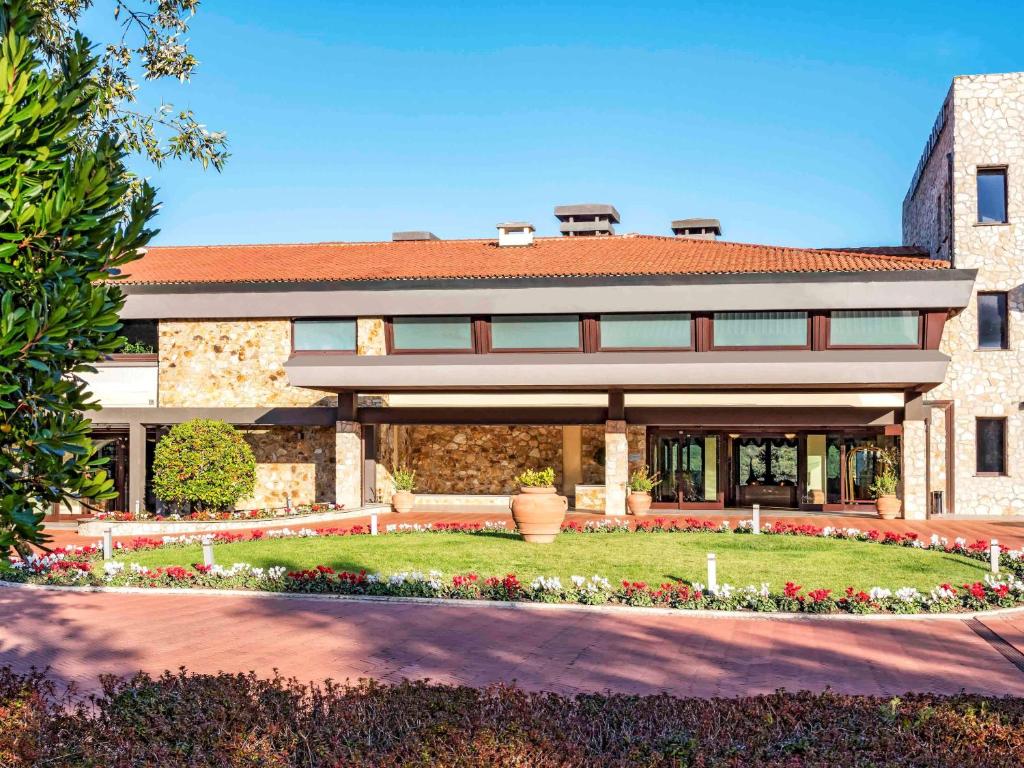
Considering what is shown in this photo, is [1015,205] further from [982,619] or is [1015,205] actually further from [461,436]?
[982,619]

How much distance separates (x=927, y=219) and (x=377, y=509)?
67.5 ft

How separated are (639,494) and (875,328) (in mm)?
7620

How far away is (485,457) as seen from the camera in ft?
111

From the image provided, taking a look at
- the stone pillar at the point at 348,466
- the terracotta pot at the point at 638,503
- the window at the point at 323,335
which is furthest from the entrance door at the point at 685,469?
the window at the point at 323,335

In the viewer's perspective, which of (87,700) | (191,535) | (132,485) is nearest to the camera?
(87,700)

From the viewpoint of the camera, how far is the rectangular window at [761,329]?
28.6 m

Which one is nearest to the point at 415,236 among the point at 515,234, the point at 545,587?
the point at 515,234

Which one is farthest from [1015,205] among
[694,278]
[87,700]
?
[87,700]

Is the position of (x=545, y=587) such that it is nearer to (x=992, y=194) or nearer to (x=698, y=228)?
(x=992, y=194)

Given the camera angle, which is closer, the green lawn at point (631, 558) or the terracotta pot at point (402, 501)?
the green lawn at point (631, 558)

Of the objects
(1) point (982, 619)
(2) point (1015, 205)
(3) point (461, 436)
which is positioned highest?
(2) point (1015, 205)

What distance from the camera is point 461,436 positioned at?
3384 cm

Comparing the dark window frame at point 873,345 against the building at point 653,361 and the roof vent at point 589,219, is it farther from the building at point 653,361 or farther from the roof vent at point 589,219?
the roof vent at point 589,219

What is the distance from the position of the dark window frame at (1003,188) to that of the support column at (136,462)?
81.4 ft
